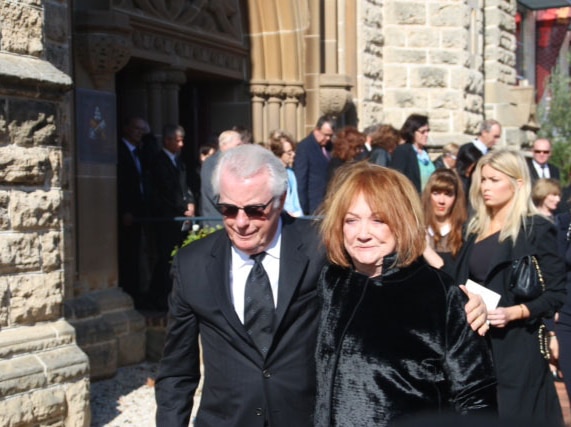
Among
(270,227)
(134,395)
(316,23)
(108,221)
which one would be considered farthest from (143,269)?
(270,227)

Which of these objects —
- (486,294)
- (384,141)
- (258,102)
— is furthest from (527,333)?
(258,102)

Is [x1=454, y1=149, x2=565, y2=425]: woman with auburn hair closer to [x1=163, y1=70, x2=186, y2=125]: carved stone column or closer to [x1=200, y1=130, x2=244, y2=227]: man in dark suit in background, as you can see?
[x1=200, y1=130, x2=244, y2=227]: man in dark suit in background

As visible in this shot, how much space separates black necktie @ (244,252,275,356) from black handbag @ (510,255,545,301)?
186cm

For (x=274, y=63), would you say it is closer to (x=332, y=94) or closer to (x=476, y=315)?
(x=332, y=94)

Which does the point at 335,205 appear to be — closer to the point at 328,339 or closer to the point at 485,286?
the point at 328,339

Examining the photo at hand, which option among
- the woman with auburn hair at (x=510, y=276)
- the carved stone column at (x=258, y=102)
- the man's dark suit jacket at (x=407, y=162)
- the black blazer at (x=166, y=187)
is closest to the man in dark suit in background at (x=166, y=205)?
the black blazer at (x=166, y=187)

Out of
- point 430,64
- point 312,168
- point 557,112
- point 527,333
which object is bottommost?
point 527,333

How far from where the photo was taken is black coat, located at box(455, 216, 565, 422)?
480 cm

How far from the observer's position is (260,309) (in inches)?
130

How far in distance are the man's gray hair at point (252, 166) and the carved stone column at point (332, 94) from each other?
8939mm

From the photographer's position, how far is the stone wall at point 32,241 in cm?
559

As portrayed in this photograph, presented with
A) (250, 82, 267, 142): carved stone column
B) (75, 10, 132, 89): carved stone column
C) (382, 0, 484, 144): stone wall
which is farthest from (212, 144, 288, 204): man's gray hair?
(382, 0, 484, 144): stone wall

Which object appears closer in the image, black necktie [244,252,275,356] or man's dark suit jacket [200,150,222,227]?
black necktie [244,252,275,356]

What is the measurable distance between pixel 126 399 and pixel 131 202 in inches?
84.8
